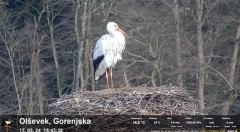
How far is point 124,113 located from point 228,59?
13992mm

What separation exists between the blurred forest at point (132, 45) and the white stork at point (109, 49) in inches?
190

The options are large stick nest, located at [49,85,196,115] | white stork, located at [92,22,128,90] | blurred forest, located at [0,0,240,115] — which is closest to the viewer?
large stick nest, located at [49,85,196,115]

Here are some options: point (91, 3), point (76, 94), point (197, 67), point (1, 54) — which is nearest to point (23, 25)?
point (1, 54)

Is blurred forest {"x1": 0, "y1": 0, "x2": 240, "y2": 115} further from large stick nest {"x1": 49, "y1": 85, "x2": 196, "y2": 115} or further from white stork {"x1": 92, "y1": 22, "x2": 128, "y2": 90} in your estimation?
large stick nest {"x1": 49, "y1": 85, "x2": 196, "y2": 115}

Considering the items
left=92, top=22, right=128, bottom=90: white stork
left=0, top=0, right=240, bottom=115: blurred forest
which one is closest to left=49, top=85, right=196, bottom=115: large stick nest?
left=92, top=22, right=128, bottom=90: white stork

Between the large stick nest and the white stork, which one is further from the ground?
the white stork

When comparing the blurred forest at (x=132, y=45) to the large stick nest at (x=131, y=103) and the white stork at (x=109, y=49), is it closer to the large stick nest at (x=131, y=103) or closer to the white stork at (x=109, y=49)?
the white stork at (x=109, y=49)

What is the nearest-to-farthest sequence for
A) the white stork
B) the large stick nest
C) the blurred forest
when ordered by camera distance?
the large stick nest, the white stork, the blurred forest

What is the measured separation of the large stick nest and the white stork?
326 centimetres

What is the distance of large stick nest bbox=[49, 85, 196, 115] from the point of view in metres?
16.3

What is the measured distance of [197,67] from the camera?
1113 inches

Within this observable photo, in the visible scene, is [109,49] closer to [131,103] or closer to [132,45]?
[131,103]

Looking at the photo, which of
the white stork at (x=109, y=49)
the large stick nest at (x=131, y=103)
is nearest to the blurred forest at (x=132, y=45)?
the white stork at (x=109, y=49)

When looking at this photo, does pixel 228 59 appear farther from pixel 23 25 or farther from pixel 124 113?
pixel 124 113
